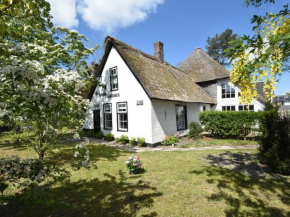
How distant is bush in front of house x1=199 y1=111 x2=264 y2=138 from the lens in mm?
10617

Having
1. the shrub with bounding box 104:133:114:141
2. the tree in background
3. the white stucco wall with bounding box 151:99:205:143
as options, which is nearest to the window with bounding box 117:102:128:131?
the shrub with bounding box 104:133:114:141

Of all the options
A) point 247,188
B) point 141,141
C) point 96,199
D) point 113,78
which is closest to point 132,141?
point 141,141

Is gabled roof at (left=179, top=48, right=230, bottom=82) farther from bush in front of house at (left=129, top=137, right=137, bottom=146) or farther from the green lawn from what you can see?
the green lawn

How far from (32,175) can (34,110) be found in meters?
1.12

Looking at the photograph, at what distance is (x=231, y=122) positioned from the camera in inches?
444

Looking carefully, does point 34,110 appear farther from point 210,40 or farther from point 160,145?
point 210,40

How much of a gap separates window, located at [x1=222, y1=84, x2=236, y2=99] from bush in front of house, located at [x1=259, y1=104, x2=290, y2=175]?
1309 cm

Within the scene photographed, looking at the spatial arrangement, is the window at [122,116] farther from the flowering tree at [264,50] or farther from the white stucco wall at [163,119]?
the flowering tree at [264,50]

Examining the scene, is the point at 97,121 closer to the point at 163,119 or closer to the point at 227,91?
the point at 163,119

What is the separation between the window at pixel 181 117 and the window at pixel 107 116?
220 inches

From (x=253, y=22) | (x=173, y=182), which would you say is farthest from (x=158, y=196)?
(x=253, y=22)

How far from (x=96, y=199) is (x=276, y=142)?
633cm

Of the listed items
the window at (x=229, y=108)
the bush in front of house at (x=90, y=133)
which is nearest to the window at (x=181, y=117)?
the window at (x=229, y=108)

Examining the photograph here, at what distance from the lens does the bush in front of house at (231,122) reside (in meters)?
10.6
